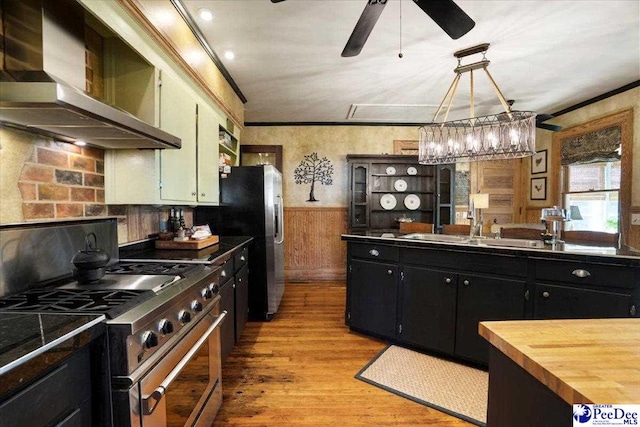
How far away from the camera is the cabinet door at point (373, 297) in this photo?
2.62m

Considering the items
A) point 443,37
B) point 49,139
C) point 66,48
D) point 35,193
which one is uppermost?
point 443,37

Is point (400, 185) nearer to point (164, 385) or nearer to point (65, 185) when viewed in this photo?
point (65, 185)

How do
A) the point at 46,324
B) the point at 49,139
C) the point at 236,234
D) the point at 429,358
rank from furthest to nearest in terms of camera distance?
the point at 236,234
the point at 429,358
the point at 49,139
the point at 46,324

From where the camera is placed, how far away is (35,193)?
1.36 metres

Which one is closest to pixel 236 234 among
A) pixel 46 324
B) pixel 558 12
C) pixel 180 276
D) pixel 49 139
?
pixel 180 276

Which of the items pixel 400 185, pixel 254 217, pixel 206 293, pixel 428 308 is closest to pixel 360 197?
pixel 400 185

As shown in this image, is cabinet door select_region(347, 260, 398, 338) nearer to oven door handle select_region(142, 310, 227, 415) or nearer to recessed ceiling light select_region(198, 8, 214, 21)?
oven door handle select_region(142, 310, 227, 415)

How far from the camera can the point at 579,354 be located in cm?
70

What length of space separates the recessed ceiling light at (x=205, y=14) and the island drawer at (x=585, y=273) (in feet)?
9.37

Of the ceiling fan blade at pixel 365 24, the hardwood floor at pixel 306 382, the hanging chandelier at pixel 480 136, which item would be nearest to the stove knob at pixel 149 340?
the hardwood floor at pixel 306 382

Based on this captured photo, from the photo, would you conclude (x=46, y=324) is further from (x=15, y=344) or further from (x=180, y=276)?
(x=180, y=276)

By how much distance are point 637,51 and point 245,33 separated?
351 cm

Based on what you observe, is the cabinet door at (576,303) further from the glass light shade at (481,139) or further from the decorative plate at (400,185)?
the decorative plate at (400,185)

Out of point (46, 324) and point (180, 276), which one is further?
point (180, 276)
